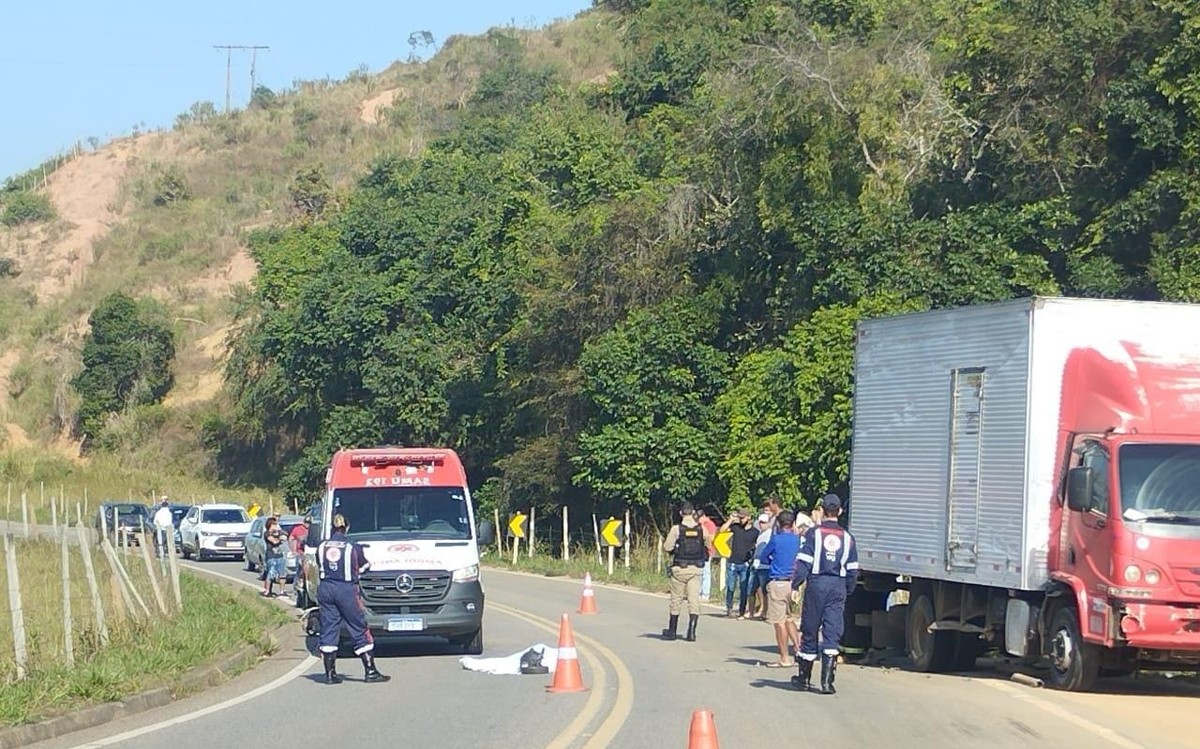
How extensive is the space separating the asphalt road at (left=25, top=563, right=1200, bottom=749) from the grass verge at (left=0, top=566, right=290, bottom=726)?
17.2 inches

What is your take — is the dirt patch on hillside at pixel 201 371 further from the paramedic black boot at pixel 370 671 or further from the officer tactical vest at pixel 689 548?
the paramedic black boot at pixel 370 671

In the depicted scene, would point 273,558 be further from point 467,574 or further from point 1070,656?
point 1070,656

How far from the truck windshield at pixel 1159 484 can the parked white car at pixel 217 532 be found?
33.4 metres

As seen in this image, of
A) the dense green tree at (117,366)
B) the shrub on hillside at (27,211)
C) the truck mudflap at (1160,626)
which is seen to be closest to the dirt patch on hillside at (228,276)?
the dense green tree at (117,366)

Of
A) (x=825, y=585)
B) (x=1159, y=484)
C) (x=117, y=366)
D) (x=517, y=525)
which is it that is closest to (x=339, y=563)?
(x=825, y=585)

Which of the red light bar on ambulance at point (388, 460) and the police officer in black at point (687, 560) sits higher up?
the red light bar on ambulance at point (388, 460)

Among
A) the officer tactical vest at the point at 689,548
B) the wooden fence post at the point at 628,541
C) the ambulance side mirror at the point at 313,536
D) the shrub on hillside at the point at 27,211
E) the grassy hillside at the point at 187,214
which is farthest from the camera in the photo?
the shrub on hillside at the point at 27,211

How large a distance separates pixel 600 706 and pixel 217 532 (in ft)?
110

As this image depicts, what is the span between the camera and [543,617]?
26.8m

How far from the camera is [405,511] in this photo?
2055cm

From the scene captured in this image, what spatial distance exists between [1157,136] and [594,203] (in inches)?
880

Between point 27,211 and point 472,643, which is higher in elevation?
point 27,211

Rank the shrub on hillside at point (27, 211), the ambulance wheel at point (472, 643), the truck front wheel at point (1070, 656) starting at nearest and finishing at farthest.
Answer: the truck front wheel at point (1070, 656) → the ambulance wheel at point (472, 643) → the shrub on hillside at point (27, 211)

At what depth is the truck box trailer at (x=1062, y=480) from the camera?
15.6m
